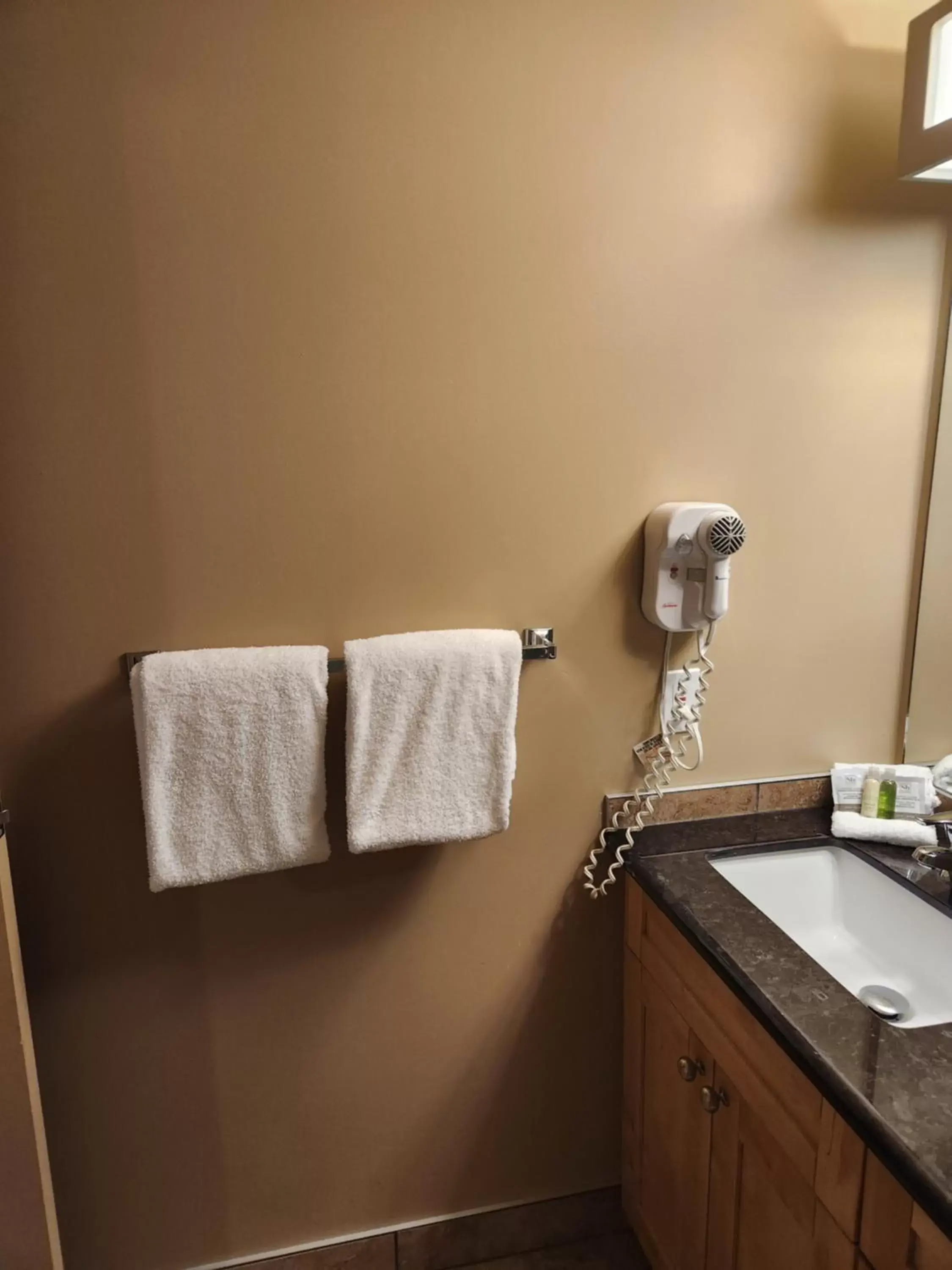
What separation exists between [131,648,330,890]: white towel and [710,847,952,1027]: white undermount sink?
708 mm

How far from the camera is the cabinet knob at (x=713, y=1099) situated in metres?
1.09

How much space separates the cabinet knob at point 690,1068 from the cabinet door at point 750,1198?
0.08ft

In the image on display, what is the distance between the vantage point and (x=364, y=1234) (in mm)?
1441

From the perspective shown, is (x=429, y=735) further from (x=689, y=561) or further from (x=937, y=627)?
(x=937, y=627)

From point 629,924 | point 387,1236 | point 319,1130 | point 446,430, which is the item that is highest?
point 446,430

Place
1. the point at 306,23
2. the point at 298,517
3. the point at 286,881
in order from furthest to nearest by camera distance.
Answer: the point at 286,881 → the point at 298,517 → the point at 306,23

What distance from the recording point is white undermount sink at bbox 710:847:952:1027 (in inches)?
44.9

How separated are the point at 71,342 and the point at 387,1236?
5.27 ft

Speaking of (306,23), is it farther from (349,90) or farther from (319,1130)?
(319,1130)

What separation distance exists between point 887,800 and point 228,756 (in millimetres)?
1129

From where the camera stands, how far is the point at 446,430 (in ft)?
3.96

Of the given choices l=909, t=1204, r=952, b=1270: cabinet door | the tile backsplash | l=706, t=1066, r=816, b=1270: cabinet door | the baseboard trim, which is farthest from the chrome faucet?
the baseboard trim

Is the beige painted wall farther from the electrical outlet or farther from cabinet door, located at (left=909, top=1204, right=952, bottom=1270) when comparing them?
cabinet door, located at (left=909, top=1204, right=952, bottom=1270)

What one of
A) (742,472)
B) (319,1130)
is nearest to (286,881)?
(319,1130)
